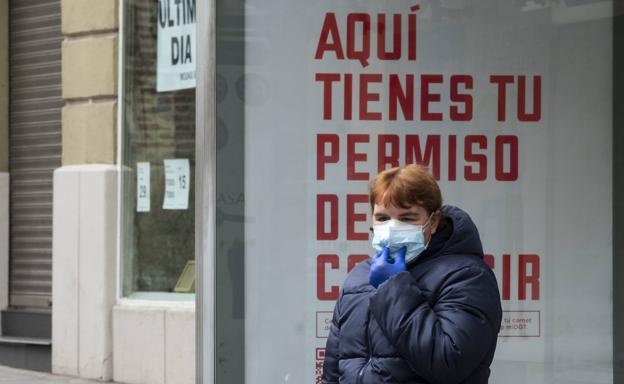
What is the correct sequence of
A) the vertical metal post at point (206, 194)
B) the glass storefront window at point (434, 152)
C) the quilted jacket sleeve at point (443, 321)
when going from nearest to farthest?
the quilted jacket sleeve at point (443, 321) → the vertical metal post at point (206, 194) → the glass storefront window at point (434, 152)

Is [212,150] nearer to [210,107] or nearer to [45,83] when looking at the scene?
[210,107]

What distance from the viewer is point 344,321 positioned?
3.23 metres

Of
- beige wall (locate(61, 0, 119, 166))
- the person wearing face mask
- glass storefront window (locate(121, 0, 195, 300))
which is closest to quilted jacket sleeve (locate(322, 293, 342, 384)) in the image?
the person wearing face mask

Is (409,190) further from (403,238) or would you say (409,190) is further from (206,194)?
(206,194)

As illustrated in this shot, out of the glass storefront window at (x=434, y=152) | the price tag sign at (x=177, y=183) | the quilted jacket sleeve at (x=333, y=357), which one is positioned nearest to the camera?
the quilted jacket sleeve at (x=333, y=357)

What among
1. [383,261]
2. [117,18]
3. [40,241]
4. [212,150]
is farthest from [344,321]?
[40,241]

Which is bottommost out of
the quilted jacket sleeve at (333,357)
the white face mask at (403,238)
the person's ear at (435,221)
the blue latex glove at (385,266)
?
the quilted jacket sleeve at (333,357)

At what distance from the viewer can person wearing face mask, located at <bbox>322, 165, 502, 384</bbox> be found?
2.99m

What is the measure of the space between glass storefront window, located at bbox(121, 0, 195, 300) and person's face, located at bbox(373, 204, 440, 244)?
6.68m

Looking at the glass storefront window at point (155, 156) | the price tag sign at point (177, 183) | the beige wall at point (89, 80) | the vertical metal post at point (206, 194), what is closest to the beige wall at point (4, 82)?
the beige wall at point (89, 80)

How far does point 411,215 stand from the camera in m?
3.13

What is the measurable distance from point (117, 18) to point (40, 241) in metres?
2.43

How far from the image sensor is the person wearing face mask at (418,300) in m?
2.99

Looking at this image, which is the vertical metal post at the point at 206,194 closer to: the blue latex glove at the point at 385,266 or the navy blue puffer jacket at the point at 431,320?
the navy blue puffer jacket at the point at 431,320
